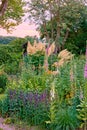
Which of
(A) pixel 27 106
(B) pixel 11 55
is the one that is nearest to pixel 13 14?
(B) pixel 11 55

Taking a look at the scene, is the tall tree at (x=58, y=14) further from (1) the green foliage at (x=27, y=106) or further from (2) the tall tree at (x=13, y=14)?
(1) the green foliage at (x=27, y=106)

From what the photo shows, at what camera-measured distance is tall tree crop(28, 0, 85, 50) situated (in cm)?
2083

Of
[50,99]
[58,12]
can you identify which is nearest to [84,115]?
[50,99]

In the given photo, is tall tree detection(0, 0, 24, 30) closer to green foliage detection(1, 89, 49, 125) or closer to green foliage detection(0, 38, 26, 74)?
green foliage detection(0, 38, 26, 74)

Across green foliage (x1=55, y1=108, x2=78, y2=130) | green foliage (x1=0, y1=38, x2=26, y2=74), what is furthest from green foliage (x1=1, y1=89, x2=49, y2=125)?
green foliage (x1=0, y1=38, x2=26, y2=74)

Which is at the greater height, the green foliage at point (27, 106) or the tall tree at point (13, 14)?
the tall tree at point (13, 14)

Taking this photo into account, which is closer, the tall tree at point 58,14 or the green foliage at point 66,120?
the green foliage at point 66,120

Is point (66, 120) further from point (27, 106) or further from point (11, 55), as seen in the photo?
point (11, 55)

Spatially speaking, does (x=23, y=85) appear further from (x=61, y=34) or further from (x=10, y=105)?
(x=61, y=34)

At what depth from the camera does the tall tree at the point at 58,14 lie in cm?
2083

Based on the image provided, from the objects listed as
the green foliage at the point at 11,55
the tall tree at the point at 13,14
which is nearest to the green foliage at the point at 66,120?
the green foliage at the point at 11,55

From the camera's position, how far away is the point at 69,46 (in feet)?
72.4

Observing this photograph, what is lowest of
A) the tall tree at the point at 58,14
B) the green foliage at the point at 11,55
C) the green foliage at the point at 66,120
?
the green foliage at the point at 66,120

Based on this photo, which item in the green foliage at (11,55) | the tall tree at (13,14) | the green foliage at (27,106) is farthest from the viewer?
the tall tree at (13,14)
